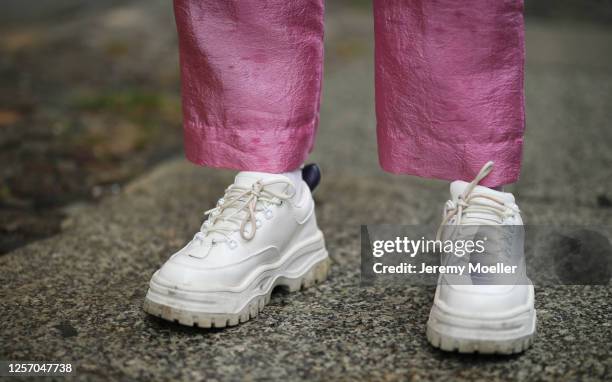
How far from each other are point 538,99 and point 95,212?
6.12 feet

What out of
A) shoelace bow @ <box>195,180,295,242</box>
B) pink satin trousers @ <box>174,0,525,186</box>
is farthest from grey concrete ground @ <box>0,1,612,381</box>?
pink satin trousers @ <box>174,0,525,186</box>

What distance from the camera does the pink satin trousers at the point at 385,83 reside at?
95 centimetres

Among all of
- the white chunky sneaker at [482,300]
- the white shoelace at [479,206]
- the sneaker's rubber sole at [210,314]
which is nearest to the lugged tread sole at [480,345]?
the white chunky sneaker at [482,300]

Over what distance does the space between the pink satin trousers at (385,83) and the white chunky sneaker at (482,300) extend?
4 cm

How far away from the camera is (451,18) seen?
0.94m

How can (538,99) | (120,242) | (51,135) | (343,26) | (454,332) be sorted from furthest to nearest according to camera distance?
1. (343,26)
2. (538,99)
3. (51,135)
4. (120,242)
5. (454,332)

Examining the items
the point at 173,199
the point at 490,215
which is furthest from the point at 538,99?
the point at 490,215

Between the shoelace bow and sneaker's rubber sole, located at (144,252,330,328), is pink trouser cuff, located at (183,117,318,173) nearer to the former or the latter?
the shoelace bow

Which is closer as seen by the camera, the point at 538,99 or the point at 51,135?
the point at 51,135

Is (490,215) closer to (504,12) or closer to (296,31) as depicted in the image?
(504,12)

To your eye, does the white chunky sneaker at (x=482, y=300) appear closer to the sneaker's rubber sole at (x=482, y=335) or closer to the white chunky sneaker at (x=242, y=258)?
the sneaker's rubber sole at (x=482, y=335)

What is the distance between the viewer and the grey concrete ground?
926mm

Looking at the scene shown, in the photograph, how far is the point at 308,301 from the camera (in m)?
1.15

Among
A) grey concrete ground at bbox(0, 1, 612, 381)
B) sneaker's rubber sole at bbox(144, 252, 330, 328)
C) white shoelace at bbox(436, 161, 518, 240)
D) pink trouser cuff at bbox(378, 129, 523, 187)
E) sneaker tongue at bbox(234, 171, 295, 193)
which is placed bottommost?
grey concrete ground at bbox(0, 1, 612, 381)
